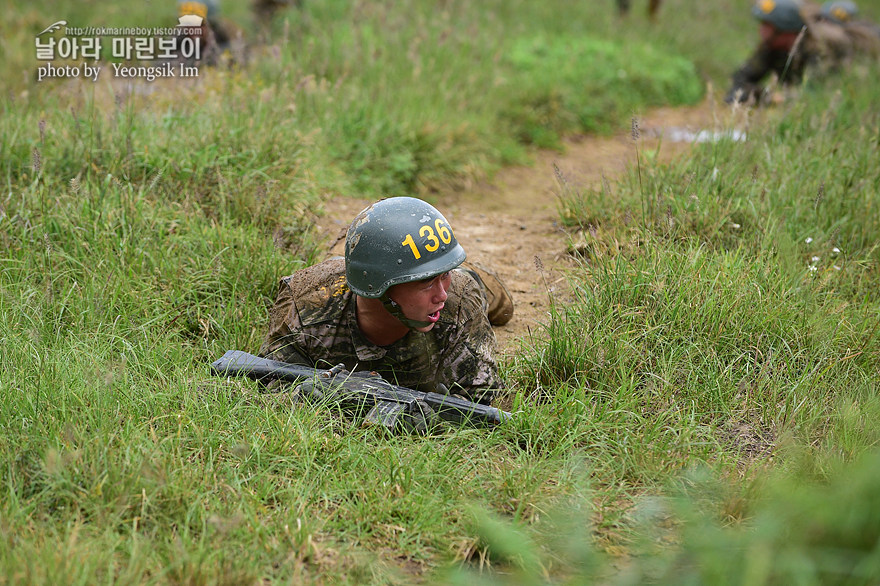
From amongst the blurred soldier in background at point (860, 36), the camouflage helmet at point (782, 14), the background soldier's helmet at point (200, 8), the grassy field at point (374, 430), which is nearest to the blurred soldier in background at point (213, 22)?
the background soldier's helmet at point (200, 8)

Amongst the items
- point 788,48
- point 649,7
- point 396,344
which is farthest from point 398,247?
point 649,7

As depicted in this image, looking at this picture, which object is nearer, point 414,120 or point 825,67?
point 414,120

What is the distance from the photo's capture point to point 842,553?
2053mm

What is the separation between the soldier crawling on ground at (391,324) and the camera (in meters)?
3.25

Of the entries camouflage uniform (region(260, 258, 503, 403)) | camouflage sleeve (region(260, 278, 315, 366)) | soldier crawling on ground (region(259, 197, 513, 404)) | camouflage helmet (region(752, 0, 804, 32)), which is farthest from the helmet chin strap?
camouflage helmet (region(752, 0, 804, 32))

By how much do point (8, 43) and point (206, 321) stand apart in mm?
5167

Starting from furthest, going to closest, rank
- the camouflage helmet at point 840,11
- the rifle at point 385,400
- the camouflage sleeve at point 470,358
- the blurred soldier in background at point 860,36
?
1. the camouflage helmet at point 840,11
2. the blurred soldier in background at point 860,36
3. the camouflage sleeve at point 470,358
4. the rifle at point 385,400

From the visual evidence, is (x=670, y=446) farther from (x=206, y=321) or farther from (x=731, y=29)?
(x=731, y=29)

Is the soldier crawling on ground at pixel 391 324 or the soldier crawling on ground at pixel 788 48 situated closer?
the soldier crawling on ground at pixel 391 324

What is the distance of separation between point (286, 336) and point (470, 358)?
828 mm

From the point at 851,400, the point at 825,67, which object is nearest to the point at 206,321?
the point at 851,400

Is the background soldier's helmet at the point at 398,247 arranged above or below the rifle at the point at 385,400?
above

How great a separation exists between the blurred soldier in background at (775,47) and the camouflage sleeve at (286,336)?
19.6 ft

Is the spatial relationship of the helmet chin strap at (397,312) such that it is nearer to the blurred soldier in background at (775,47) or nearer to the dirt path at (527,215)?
the dirt path at (527,215)
